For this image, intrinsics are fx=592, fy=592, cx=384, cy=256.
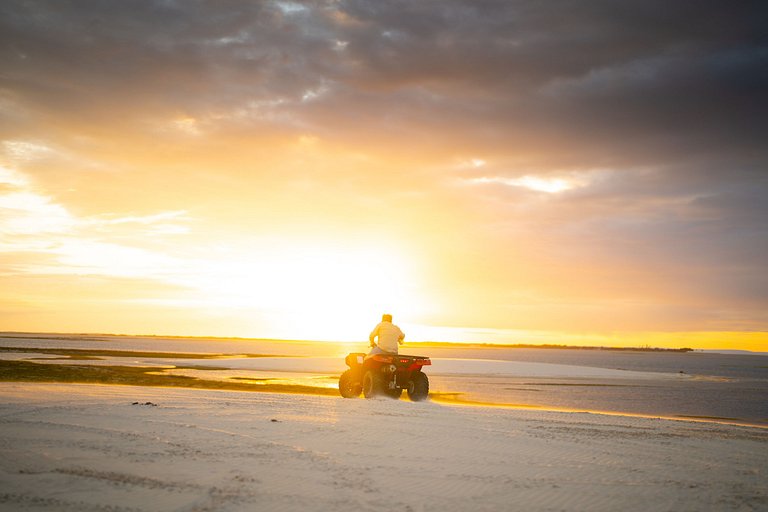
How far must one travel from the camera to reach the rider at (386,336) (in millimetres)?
18656

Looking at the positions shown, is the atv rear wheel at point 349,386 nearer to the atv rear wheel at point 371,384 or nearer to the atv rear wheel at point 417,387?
the atv rear wheel at point 371,384

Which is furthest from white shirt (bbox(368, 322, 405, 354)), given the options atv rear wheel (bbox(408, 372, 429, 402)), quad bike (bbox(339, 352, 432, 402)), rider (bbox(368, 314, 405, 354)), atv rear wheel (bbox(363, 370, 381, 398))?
atv rear wheel (bbox(408, 372, 429, 402))

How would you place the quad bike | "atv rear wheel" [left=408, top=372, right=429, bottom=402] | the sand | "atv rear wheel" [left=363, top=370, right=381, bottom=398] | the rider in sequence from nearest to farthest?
the sand → "atv rear wheel" [left=363, top=370, right=381, bottom=398] → the quad bike → the rider → "atv rear wheel" [left=408, top=372, right=429, bottom=402]

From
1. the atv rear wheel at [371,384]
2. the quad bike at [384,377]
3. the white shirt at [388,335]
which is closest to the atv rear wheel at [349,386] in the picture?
the quad bike at [384,377]

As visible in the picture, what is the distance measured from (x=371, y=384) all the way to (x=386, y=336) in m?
1.58

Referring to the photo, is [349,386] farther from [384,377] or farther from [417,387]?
[417,387]

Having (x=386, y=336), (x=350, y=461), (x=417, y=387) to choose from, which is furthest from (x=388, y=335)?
(x=350, y=461)

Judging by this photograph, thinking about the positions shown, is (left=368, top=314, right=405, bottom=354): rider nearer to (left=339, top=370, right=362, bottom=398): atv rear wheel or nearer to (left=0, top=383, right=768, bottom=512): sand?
(left=339, top=370, right=362, bottom=398): atv rear wheel

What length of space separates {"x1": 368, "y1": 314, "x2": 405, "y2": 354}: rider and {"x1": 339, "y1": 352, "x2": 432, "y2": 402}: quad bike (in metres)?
0.21

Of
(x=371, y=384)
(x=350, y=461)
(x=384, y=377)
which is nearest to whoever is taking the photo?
(x=350, y=461)

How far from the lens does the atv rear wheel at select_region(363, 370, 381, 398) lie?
18.1 m

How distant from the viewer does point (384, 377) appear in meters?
18.4

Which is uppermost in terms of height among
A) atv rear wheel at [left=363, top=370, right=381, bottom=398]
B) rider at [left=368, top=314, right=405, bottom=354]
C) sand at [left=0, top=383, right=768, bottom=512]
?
rider at [left=368, top=314, right=405, bottom=354]

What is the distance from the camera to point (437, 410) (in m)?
15.5
